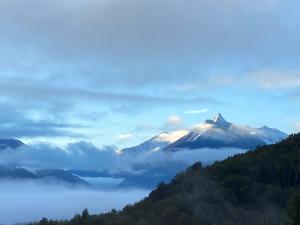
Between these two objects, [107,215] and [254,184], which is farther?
[254,184]

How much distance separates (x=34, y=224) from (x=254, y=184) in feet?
69.7

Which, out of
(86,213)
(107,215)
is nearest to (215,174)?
(107,215)

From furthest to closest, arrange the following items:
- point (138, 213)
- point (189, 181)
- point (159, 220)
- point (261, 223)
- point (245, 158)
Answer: point (245, 158)
point (189, 181)
point (138, 213)
point (159, 220)
point (261, 223)

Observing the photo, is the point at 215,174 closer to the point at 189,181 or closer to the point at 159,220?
A: the point at 189,181

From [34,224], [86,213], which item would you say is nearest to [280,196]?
[86,213]

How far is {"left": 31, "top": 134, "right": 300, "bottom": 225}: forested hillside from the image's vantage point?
5875 cm

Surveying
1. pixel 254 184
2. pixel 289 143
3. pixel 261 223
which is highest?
pixel 289 143

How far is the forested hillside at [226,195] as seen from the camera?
193 feet

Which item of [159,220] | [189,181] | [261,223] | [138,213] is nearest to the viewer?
[261,223]

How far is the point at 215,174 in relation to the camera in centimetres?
7288

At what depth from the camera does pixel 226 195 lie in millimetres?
64500

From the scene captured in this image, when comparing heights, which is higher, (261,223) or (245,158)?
(245,158)

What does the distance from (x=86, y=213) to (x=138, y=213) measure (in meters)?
7.44

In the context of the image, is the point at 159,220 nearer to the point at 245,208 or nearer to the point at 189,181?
the point at 245,208
